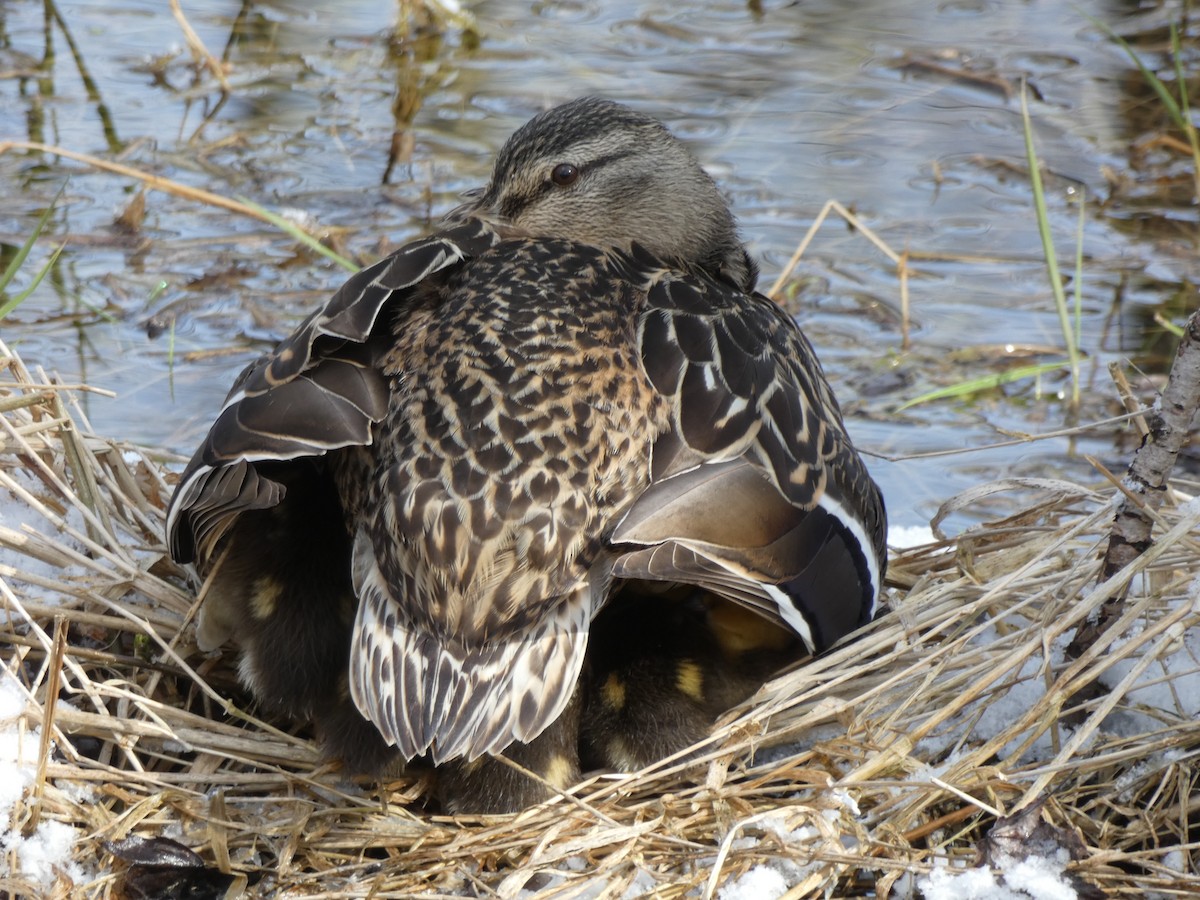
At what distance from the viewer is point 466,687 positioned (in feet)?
10.0

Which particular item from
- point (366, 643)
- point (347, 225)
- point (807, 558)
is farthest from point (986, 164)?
point (366, 643)

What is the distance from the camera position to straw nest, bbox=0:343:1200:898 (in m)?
3.09

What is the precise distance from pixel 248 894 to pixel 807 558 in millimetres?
1229

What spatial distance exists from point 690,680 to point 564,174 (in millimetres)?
1425

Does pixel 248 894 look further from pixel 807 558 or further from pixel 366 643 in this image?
pixel 807 558

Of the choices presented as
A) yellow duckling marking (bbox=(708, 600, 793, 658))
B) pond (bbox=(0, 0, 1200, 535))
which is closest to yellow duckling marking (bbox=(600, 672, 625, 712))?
yellow duckling marking (bbox=(708, 600, 793, 658))

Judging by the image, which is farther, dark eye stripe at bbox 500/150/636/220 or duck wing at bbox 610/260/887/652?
dark eye stripe at bbox 500/150/636/220

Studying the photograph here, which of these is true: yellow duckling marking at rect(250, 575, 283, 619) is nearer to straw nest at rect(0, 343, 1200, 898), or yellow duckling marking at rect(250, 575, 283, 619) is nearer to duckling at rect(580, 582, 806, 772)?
straw nest at rect(0, 343, 1200, 898)

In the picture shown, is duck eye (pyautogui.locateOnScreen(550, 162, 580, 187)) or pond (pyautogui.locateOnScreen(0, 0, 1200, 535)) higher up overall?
duck eye (pyautogui.locateOnScreen(550, 162, 580, 187))

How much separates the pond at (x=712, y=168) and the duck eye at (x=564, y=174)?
153 cm

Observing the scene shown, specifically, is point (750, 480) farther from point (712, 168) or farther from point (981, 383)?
point (712, 168)

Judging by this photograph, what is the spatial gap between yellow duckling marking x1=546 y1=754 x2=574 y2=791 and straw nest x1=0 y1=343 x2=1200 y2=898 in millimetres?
52

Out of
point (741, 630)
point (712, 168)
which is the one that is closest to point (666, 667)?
point (741, 630)

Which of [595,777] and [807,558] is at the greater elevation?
[807,558]
